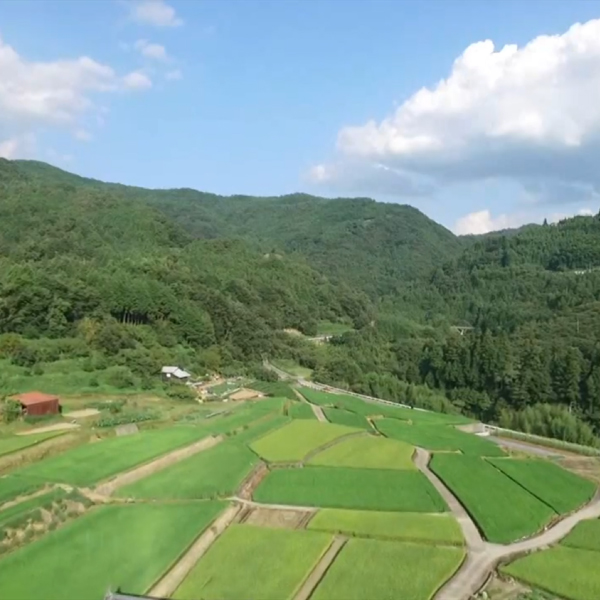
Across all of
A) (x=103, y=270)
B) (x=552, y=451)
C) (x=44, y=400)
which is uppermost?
(x=103, y=270)

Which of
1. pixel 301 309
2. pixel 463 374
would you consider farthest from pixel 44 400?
pixel 301 309

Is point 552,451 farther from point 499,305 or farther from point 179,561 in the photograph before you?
point 499,305

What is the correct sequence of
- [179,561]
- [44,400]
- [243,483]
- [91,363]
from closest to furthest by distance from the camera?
1. [179,561]
2. [243,483]
3. [44,400]
4. [91,363]

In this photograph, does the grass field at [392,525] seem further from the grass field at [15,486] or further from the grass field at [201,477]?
the grass field at [15,486]

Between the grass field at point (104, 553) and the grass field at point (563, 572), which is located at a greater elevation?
the grass field at point (104, 553)

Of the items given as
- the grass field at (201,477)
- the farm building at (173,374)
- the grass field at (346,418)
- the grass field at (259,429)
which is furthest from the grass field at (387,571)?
the farm building at (173,374)

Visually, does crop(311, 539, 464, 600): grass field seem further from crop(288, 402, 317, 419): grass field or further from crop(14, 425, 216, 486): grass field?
crop(288, 402, 317, 419): grass field
